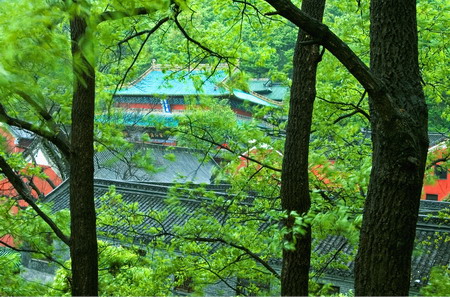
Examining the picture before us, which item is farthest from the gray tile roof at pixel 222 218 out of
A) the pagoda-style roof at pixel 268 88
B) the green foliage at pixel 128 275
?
the pagoda-style roof at pixel 268 88

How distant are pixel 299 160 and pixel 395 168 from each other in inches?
75.1

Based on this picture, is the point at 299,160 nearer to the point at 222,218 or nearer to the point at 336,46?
the point at 336,46

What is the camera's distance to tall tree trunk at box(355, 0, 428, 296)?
224 centimetres

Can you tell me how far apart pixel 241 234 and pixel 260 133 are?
3.69 feet

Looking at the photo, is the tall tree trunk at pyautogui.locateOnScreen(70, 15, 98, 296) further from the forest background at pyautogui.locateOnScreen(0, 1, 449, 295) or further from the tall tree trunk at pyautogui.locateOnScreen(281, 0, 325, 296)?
the tall tree trunk at pyautogui.locateOnScreen(281, 0, 325, 296)

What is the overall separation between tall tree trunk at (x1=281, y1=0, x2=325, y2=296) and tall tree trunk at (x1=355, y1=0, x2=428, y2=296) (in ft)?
5.51

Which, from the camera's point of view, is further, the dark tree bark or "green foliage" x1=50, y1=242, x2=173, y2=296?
"green foliage" x1=50, y1=242, x2=173, y2=296

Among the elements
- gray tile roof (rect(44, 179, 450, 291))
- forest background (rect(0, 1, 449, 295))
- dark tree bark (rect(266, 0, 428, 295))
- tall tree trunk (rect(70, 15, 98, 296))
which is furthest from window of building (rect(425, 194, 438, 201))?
dark tree bark (rect(266, 0, 428, 295))

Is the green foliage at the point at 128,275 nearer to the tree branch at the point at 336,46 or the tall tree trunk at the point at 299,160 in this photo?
the tall tree trunk at the point at 299,160

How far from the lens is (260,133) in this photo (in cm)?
568

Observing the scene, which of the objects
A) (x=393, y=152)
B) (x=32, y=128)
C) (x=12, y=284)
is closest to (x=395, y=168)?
(x=393, y=152)

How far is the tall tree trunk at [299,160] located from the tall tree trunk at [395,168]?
1.68 meters

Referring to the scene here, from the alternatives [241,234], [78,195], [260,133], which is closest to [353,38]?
[260,133]

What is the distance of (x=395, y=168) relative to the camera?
2.25 metres
